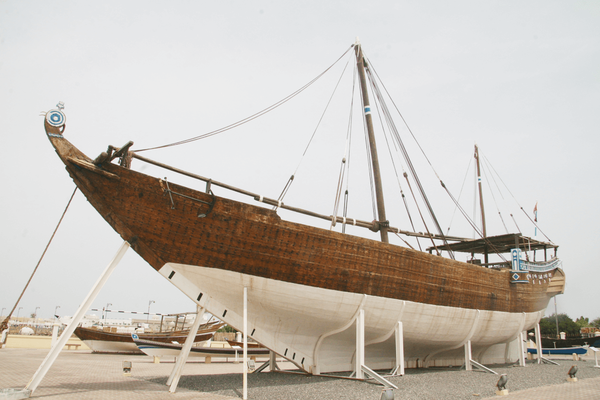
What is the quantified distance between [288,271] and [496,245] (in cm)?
1378

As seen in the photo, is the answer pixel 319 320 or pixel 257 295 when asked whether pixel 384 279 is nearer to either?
pixel 319 320

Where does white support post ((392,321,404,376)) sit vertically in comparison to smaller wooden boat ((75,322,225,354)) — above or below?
above

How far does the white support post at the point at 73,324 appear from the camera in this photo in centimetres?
717

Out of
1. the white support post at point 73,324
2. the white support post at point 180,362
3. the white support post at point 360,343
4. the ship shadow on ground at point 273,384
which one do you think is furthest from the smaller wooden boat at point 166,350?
the white support post at point 360,343

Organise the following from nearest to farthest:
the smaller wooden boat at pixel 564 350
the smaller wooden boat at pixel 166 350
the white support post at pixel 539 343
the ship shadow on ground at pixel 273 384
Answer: the ship shadow on ground at pixel 273 384 → the smaller wooden boat at pixel 166 350 → the white support post at pixel 539 343 → the smaller wooden boat at pixel 564 350

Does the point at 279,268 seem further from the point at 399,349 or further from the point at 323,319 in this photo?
the point at 399,349

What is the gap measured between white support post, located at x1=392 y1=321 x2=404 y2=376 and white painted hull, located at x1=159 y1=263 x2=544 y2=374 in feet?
0.68

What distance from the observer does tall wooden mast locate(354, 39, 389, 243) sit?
45.6ft

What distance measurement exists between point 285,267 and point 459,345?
8.22m

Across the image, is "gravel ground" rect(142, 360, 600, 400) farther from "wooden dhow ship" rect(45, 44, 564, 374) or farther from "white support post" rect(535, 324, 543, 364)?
"white support post" rect(535, 324, 543, 364)

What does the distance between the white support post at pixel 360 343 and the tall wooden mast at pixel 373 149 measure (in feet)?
12.2

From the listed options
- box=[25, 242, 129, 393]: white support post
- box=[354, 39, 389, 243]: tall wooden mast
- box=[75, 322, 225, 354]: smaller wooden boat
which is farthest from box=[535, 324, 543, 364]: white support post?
box=[25, 242, 129, 393]: white support post

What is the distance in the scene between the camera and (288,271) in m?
9.62

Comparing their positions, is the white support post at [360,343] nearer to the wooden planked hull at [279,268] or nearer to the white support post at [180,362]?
the wooden planked hull at [279,268]
